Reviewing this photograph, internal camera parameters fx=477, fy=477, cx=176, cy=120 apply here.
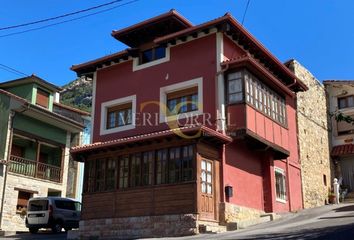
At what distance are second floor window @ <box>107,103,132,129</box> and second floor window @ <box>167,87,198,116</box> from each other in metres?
2.21

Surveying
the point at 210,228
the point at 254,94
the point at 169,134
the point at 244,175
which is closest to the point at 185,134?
the point at 169,134

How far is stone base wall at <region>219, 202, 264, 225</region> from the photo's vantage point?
16.8 meters

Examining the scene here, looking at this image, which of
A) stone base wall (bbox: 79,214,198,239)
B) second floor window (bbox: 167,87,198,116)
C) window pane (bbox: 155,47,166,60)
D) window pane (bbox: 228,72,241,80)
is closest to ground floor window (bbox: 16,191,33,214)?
stone base wall (bbox: 79,214,198,239)

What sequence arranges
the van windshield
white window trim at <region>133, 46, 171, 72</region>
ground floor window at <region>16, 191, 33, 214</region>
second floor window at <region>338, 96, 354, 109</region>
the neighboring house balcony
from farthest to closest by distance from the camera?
second floor window at <region>338, 96, 354, 109</region> → the neighboring house balcony → ground floor window at <region>16, 191, 33, 214</region> → the van windshield → white window trim at <region>133, 46, 171, 72</region>

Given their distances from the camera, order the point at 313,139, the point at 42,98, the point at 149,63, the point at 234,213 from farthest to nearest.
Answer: the point at 42,98
the point at 313,139
the point at 149,63
the point at 234,213

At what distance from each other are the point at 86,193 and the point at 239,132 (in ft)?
21.6

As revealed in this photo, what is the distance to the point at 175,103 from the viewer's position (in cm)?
1966

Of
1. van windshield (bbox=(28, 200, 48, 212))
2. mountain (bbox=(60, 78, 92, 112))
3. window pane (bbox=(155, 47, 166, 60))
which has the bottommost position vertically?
van windshield (bbox=(28, 200, 48, 212))

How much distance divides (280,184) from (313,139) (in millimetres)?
6851

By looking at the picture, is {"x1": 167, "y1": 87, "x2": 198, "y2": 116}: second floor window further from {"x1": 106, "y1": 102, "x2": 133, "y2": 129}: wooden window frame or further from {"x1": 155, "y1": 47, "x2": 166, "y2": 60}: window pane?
{"x1": 106, "y1": 102, "x2": 133, "y2": 129}: wooden window frame

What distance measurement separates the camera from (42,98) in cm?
2914

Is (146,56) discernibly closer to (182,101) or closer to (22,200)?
(182,101)

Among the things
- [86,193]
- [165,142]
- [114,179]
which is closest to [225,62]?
[165,142]

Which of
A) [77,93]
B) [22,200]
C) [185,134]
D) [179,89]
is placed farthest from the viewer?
[77,93]
